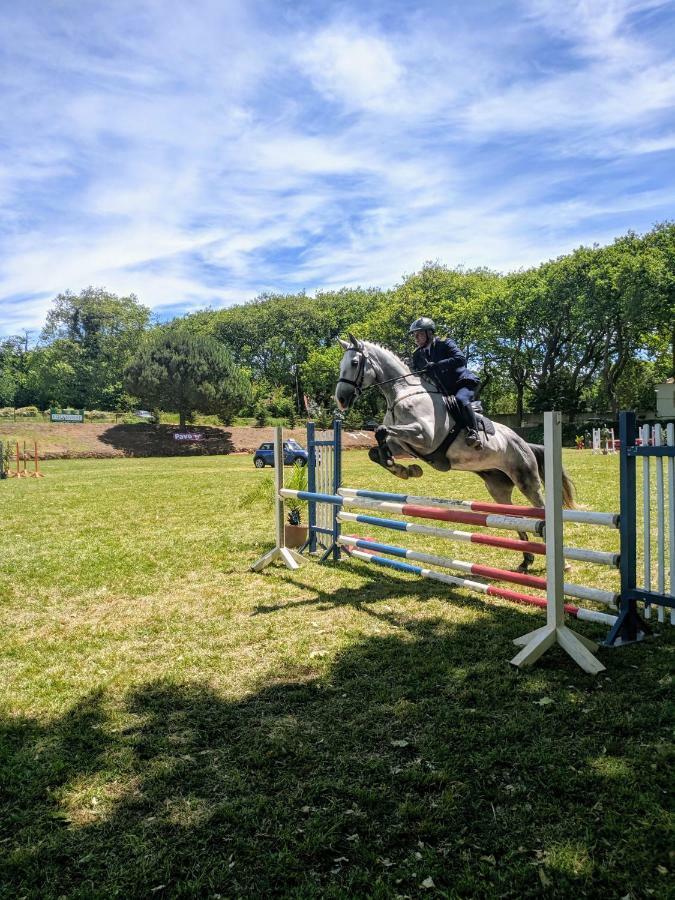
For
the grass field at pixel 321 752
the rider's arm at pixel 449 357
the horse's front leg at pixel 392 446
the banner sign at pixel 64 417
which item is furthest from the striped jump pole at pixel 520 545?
the banner sign at pixel 64 417

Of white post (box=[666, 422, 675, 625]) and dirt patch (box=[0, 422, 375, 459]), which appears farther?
dirt patch (box=[0, 422, 375, 459])

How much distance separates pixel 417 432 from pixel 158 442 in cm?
3980

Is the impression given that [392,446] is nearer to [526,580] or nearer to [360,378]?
[360,378]

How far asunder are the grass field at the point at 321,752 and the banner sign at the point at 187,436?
3853cm

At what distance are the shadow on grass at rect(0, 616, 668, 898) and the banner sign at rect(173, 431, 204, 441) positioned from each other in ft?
135

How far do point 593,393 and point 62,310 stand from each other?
5728 centimetres

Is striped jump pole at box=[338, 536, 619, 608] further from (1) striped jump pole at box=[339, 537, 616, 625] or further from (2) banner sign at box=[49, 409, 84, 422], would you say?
(2) banner sign at box=[49, 409, 84, 422]

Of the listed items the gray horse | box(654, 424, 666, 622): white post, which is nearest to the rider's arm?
the gray horse

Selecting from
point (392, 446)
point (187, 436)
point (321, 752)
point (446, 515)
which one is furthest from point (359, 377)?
point (187, 436)

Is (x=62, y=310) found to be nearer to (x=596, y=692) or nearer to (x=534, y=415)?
(x=534, y=415)

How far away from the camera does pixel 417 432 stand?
18.0 ft

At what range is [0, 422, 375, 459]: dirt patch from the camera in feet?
124

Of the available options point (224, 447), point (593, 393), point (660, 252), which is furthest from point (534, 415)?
point (224, 447)

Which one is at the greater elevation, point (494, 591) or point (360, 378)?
point (360, 378)
